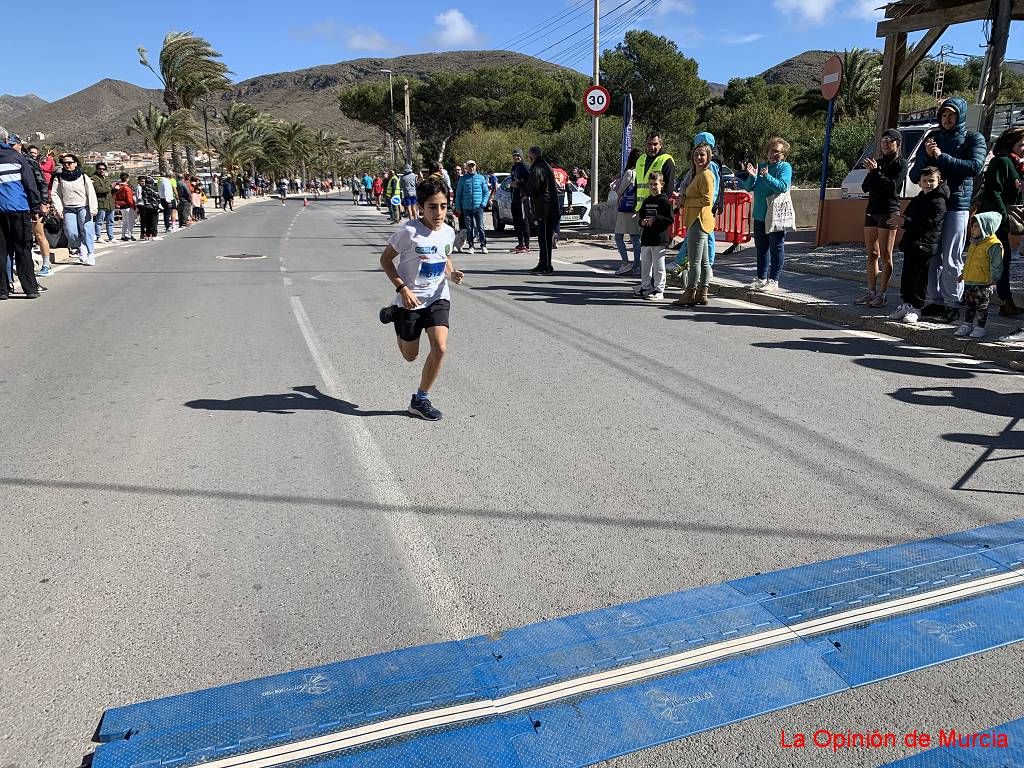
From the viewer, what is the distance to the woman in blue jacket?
32.2ft

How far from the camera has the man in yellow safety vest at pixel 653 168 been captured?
10.7 metres

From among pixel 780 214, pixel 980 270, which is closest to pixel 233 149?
pixel 780 214

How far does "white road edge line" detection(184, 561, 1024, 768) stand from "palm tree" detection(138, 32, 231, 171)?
45346mm

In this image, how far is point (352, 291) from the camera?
461 inches

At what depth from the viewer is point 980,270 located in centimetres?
732

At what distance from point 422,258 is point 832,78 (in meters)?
9.88

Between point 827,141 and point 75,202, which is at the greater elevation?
point 827,141

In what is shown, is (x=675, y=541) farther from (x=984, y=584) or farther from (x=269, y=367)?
(x=269, y=367)

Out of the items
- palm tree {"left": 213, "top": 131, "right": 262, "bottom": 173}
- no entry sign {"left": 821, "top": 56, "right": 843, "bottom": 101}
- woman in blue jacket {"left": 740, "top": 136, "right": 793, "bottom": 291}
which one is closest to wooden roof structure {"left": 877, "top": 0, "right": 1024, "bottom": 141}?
no entry sign {"left": 821, "top": 56, "right": 843, "bottom": 101}

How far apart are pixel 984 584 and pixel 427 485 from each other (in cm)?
268

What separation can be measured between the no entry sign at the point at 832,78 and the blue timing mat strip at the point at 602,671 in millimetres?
10636

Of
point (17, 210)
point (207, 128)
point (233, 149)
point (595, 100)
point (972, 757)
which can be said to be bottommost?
point (972, 757)

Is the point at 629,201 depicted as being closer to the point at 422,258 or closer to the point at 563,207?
the point at 422,258

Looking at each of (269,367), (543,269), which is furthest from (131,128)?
(269,367)
